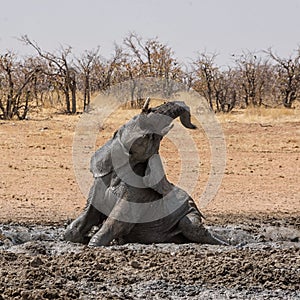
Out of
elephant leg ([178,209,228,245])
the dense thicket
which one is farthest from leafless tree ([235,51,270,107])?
elephant leg ([178,209,228,245])

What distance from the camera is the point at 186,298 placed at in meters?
5.43

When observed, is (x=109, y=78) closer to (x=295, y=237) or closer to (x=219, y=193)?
(x=219, y=193)

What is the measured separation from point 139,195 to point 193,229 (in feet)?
1.87

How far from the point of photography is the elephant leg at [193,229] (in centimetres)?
700

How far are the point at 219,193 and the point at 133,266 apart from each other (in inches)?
262

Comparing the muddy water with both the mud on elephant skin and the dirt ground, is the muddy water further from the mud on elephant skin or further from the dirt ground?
the mud on elephant skin

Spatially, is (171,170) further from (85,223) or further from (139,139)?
(139,139)

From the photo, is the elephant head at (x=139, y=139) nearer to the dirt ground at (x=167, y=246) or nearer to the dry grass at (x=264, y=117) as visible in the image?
the dirt ground at (x=167, y=246)

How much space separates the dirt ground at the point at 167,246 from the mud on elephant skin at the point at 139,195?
0.95 feet

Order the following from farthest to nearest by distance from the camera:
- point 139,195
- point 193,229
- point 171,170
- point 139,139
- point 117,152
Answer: point 171,170 < point 193,229 < point 139,195 < point 117,152 < point 139,139

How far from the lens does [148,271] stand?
5.96 m

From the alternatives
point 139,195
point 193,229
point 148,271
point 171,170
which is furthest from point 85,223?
point 171,170

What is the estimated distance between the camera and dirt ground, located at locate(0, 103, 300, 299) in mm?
5590

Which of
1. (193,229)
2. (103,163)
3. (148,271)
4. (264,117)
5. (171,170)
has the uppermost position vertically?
(103,163)
